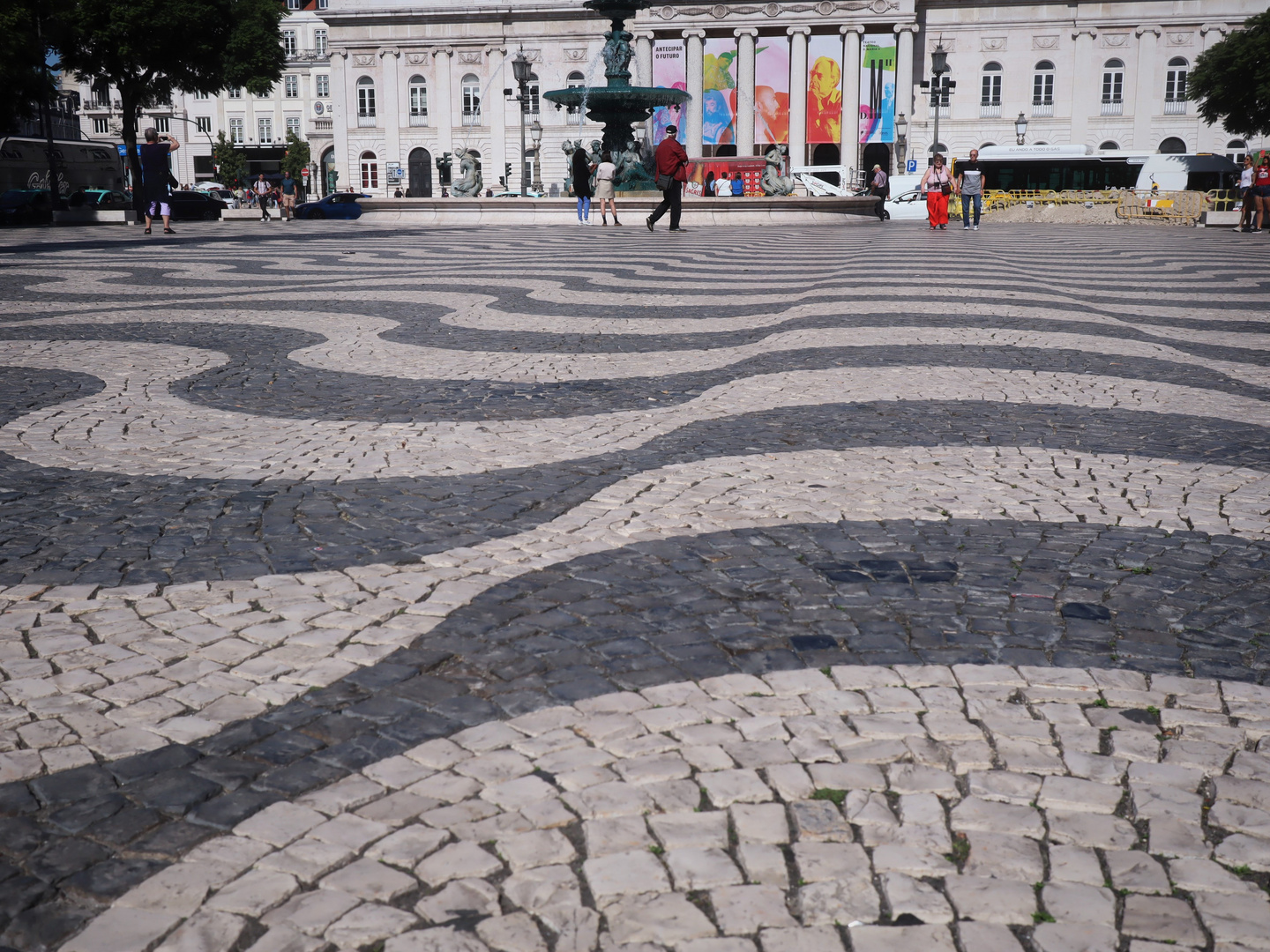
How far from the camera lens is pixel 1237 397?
557cm

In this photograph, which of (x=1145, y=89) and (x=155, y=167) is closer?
(x=155, y=167)

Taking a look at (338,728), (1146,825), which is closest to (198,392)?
(338,728)

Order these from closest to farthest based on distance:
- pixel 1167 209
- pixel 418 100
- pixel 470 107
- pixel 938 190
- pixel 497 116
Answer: pixel 938 190 → pixel 1167 209 → pixel 497 116 → pixel 470 107 → pixel 418 100

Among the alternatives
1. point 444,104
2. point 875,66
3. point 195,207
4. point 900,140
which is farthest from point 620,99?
point 444,104

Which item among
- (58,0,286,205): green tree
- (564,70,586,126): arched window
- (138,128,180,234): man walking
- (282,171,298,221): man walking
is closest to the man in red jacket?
(138,128,180,234): man walking

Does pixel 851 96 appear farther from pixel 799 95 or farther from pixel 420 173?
pixel 420 173

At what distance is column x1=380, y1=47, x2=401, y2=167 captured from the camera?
7156 cm

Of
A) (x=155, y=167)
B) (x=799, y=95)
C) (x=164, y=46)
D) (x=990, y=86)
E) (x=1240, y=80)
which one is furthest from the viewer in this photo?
(x=799, y=95)

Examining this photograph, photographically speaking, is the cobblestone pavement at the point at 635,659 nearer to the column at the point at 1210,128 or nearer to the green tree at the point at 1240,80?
the green tree at the point at 1240,80

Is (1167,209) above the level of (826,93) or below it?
below

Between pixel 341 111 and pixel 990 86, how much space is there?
38.3 metres

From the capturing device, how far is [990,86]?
66.2 meters

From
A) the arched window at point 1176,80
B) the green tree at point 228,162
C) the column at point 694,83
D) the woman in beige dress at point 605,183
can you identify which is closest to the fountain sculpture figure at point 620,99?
the woman in beige dress at point 605,183

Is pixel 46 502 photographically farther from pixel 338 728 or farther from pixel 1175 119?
pixel 1175 119
